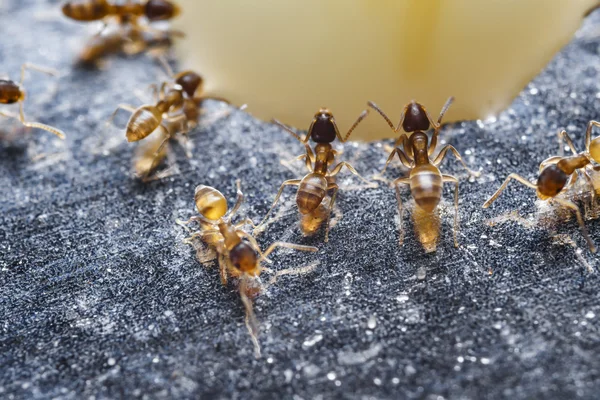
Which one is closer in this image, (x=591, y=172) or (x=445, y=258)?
(x=445, y=258)

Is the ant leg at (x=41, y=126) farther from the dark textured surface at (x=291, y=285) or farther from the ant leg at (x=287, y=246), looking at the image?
the ant leg at (x=287, y=246)

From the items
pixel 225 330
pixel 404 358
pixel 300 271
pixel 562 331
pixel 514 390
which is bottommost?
pixel 225 330

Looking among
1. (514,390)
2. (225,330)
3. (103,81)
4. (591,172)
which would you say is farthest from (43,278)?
(591,172)

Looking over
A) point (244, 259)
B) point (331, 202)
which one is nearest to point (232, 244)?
point (244, 259)

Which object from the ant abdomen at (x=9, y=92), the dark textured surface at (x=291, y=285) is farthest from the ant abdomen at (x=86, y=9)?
the dark textured surface at (x=291, y=285)

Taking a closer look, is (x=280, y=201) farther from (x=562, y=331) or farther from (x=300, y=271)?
(x=562, y=331)

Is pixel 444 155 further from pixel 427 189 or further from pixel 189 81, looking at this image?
pixel 189 81
